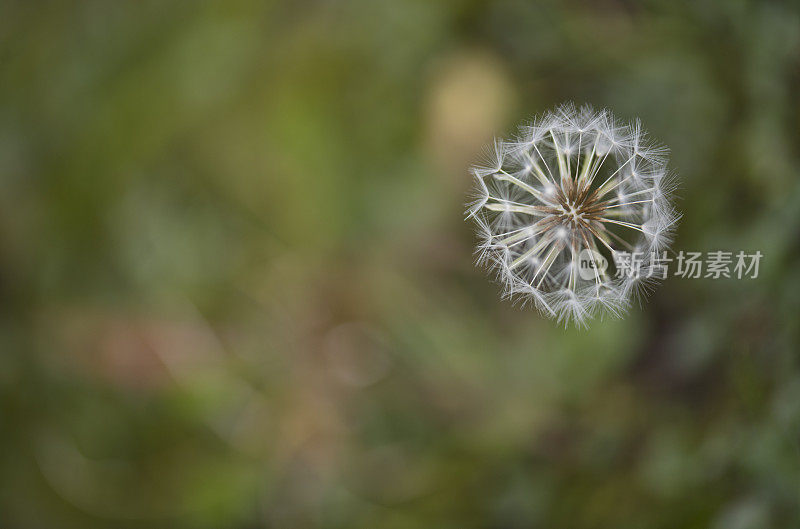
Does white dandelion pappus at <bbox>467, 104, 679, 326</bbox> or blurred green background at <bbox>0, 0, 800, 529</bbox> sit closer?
white dandelion pappus at <bbox>467, 104, 679, 326</bbox>

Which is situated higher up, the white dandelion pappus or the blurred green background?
the blurred green background

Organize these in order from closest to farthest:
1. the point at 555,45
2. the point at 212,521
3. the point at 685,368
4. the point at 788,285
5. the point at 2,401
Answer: the point at 788,285 < the point at 685,368 < the point at 555,45 < the point at 212,521 < the point at 2,401

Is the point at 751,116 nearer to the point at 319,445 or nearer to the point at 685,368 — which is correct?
the point at 685,368

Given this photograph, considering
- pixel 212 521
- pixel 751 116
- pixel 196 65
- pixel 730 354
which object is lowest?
pixel 212 521

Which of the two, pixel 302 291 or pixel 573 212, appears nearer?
pixel 573 212

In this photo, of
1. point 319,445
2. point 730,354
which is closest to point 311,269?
point 319,445

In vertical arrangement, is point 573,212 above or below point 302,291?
below

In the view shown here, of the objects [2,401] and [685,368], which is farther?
[2,401]
